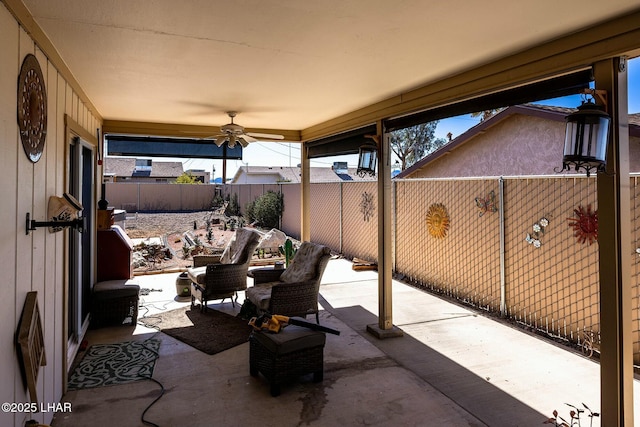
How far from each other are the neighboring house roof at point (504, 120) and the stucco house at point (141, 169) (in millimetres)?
24739

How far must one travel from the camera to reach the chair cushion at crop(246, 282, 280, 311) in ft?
14.1

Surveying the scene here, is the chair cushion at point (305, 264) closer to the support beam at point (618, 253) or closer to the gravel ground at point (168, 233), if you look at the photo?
the support beam at point (618, 253)

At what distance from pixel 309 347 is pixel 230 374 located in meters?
0.80

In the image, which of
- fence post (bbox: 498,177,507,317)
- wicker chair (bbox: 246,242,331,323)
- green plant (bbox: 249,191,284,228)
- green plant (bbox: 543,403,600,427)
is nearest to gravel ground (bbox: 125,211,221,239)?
green plant (bbox: 249,191,284,228)

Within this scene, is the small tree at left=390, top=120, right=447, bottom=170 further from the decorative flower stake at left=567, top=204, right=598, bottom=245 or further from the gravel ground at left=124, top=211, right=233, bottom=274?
the decorative flower stake at left=567, top=204, right=598, bottom=245

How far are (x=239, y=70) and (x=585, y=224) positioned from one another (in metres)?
3.60

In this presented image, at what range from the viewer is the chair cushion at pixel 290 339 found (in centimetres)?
298

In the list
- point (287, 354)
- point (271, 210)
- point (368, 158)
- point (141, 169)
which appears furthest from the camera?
point (141, 169)

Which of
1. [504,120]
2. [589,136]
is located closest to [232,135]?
[589,136]

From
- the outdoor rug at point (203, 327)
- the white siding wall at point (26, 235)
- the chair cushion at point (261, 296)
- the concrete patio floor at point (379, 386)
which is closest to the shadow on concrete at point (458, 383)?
the concrete patio floor at point (379, 386)

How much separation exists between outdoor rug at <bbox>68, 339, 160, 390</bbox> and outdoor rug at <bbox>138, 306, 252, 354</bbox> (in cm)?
37

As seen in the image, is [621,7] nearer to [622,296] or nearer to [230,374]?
[622,296]

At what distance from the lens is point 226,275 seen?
5062mm

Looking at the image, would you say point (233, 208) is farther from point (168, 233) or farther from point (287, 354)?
point (287, 354)
